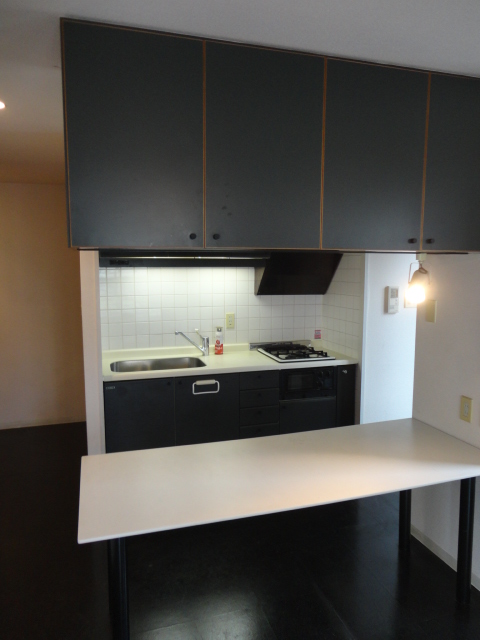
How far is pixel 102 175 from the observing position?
165 centimetres

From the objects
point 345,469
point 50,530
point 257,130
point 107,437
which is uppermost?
point 257,130

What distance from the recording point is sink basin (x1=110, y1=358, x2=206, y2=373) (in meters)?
3.72

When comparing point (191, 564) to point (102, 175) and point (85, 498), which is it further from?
point (102, 175)

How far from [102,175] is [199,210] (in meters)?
0.38

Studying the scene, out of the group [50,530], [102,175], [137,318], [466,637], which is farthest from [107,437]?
[466,637]

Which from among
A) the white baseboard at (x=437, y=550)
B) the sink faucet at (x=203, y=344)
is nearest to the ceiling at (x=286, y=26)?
the sink faucet at (x=203, y=344)

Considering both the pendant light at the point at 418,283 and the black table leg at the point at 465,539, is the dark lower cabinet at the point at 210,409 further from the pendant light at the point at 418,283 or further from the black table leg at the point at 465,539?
the black table leg at the point at 465,539

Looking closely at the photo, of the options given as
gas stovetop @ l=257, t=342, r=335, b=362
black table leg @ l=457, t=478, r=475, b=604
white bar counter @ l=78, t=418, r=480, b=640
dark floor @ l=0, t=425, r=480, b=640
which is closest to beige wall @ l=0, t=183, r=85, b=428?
dark floor @ l=0, t=425, r=480, b=640

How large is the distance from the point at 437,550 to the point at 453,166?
2.05 metres

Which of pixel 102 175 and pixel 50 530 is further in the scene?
pixel 50 530

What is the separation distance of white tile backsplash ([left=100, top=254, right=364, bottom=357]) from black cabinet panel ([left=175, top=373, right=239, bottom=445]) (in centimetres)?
66

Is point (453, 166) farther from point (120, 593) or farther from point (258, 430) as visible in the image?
point (258, 430)

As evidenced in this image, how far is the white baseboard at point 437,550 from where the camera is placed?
2279mm

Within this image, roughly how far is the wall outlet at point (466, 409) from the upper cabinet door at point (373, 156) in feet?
2.73
